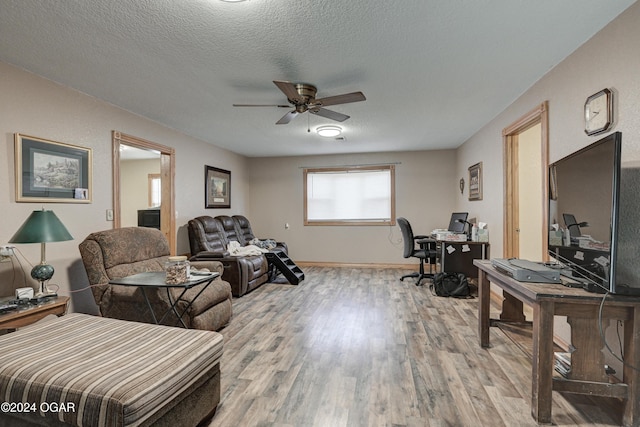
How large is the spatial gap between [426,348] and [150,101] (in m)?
3.72

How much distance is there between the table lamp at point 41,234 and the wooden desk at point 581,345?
327cm

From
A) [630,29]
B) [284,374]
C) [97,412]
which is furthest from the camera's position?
[284,374]

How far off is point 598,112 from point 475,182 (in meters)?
2.69

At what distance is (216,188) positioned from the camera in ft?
17.7

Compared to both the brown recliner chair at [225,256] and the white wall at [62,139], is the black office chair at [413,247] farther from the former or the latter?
the white wall at [62,139]

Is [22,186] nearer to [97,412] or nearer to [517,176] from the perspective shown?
[97,412]

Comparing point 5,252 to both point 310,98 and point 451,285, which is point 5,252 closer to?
point 310,98

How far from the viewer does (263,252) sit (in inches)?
196

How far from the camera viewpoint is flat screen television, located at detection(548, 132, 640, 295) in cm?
147

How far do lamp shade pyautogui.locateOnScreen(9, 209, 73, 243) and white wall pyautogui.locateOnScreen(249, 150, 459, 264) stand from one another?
443 centimetres

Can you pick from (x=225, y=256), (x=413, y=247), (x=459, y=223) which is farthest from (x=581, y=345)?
(x=225, y=256)

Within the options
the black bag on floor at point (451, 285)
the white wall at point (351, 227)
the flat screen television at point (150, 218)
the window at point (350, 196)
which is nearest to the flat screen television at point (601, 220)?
the black bag on floor at point (451, 285)

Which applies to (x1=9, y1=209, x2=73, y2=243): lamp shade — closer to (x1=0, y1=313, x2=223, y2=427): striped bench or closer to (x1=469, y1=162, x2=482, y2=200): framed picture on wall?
(x1=0, y1=313, x2=223, y2=427): striped bench

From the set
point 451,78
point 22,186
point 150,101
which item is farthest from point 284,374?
point 150,101
